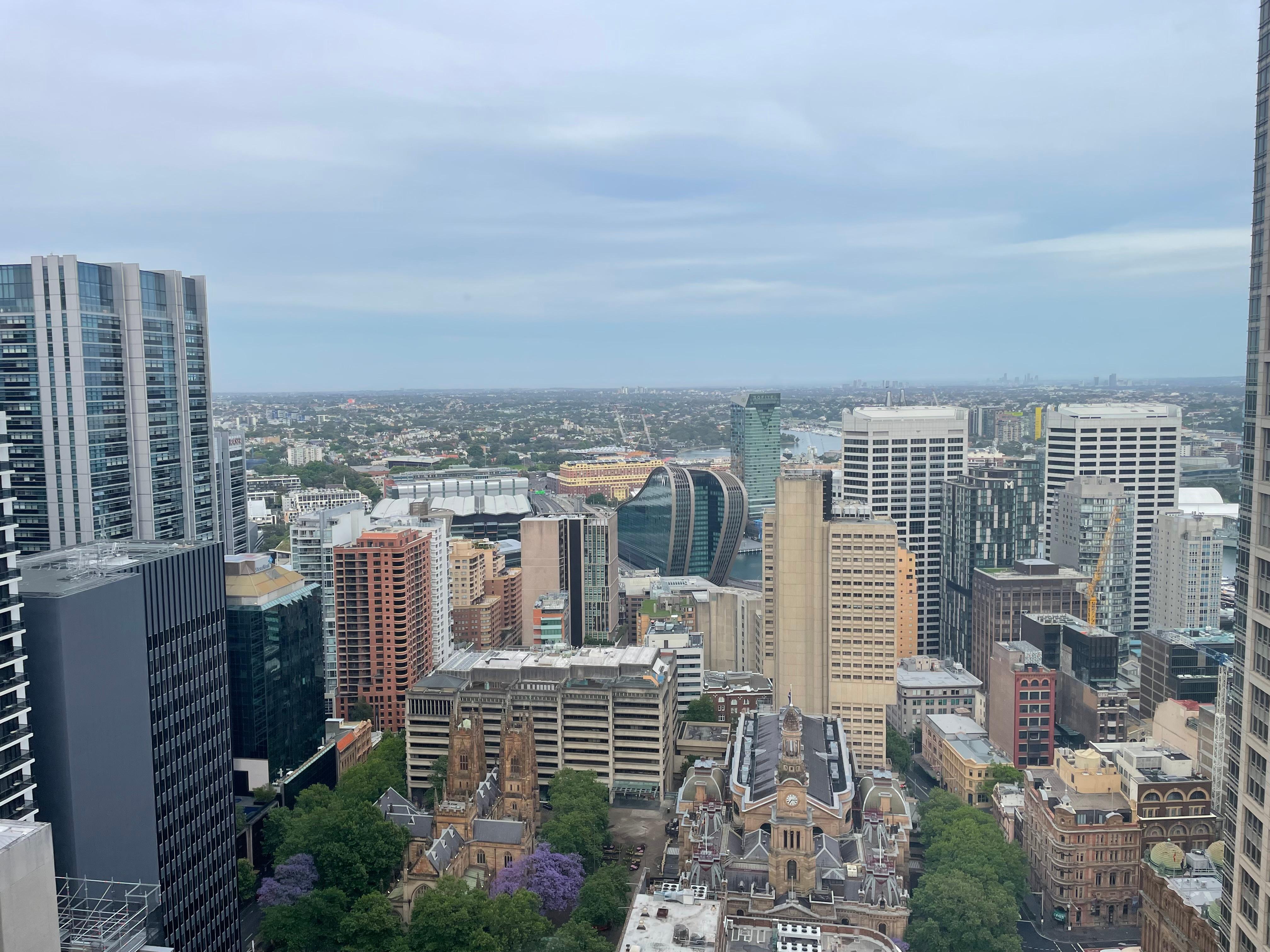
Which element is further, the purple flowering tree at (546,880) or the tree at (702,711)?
the tree at (702,711)

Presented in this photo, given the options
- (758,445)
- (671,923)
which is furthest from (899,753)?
(758,445)

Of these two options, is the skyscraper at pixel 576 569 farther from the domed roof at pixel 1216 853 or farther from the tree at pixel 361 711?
the domed roof at pixel 1216 853

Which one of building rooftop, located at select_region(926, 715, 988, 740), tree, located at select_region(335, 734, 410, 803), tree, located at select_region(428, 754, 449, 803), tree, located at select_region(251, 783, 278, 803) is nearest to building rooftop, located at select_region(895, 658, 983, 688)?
building rooftop, located at select_region(926, 715, 988, 740)

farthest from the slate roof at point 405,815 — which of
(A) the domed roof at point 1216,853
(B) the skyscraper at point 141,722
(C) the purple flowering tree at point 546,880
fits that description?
(A) the domed roof at point 1216,853

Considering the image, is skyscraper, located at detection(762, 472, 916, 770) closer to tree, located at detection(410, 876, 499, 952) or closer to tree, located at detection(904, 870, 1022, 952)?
tree, located at detection(904, 870, 1022, 952)

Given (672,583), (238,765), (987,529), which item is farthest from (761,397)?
(238,765)

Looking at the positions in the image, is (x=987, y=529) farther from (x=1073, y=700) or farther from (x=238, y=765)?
(x=238, y=765)

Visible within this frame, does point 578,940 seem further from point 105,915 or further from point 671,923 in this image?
point 105,915
